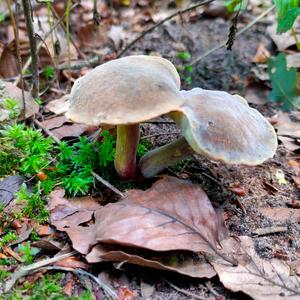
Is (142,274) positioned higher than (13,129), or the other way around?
(13,129)

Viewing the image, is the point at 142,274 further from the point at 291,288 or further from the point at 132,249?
the point at 291,288

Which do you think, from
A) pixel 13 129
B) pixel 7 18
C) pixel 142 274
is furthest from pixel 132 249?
pixel 7 18

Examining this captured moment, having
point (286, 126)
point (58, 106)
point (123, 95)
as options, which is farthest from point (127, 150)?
point (286, 126)

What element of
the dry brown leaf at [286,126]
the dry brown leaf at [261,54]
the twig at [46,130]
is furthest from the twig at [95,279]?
the dry brown leaf at [261,54]

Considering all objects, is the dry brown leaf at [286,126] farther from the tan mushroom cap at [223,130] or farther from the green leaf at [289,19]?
the tan mushroom cap at [223,130]

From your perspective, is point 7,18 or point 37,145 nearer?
point 37,145
